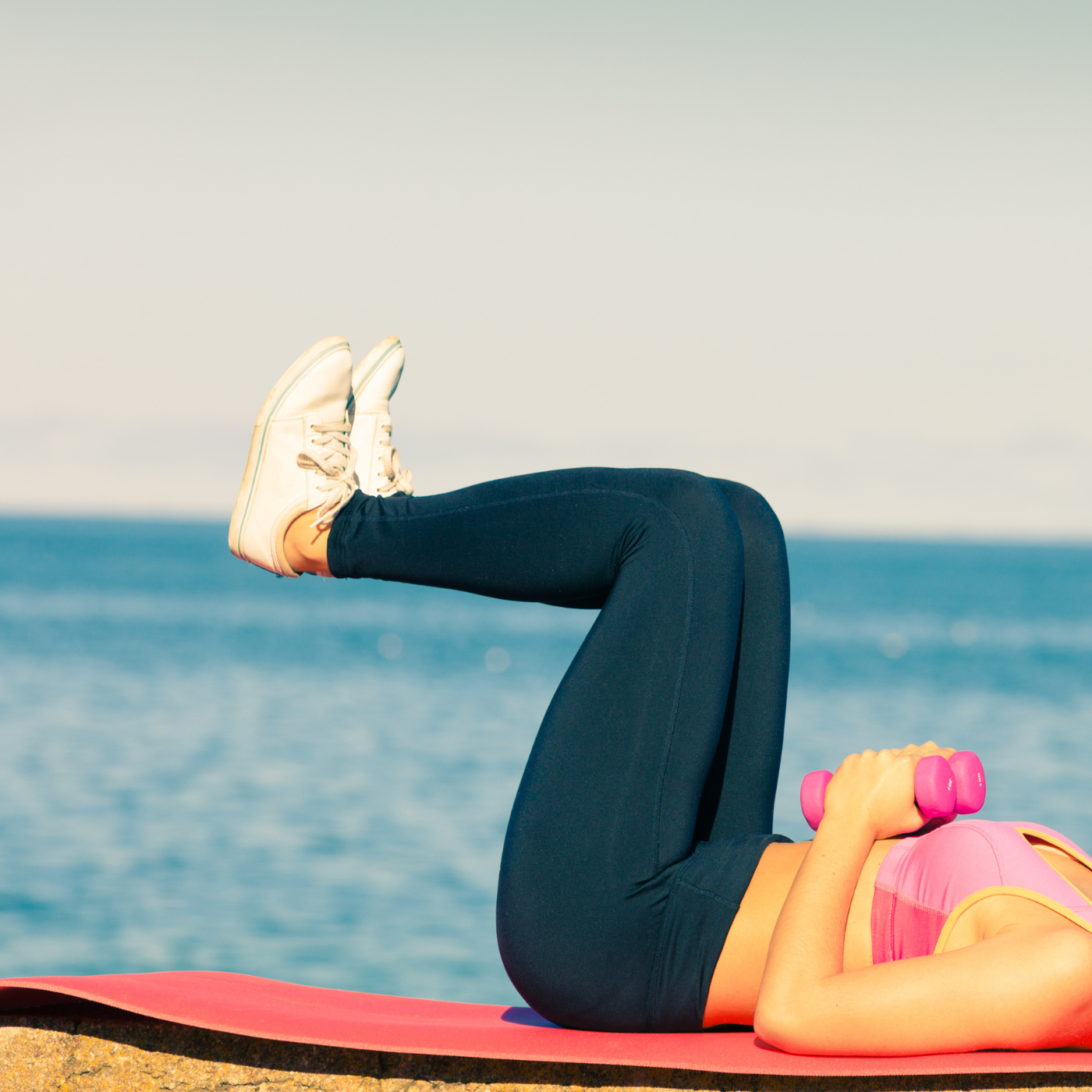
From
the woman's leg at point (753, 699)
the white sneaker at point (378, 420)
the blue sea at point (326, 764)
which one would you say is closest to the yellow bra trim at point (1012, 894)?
the woman's leg at point (753, 699)

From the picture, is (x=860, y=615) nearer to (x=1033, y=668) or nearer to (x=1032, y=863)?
(x=1033, y=668)

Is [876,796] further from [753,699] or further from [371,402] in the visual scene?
[371,402]

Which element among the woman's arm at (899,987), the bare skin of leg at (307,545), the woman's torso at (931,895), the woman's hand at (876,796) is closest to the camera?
the woman's arm at (899,987)

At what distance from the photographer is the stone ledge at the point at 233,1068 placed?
6.88 ft

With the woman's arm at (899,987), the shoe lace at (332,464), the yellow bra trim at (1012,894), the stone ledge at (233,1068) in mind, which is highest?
the shoe lace at (332,464)

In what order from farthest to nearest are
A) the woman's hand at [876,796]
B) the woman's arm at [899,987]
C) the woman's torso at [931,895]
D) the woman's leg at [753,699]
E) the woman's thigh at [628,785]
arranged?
the woman's leg at [753,699], the woman's thigh at [628,785], the woman's hand at [876,796], the woman's torso at [931,895], the woman's arm at [899,987]

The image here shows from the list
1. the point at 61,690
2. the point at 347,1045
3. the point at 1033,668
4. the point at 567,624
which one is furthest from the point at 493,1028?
the point at 567,624

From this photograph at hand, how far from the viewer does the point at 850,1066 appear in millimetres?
1921

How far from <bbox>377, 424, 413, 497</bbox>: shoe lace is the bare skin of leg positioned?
29 centimetres

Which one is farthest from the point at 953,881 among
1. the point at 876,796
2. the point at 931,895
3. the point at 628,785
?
the point at 628,785

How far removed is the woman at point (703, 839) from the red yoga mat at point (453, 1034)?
39 mm

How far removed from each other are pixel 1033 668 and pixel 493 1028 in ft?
118

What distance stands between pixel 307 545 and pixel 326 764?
14.3 metres

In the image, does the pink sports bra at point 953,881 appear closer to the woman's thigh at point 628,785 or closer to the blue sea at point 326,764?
the woman's thigh at point 628,785
